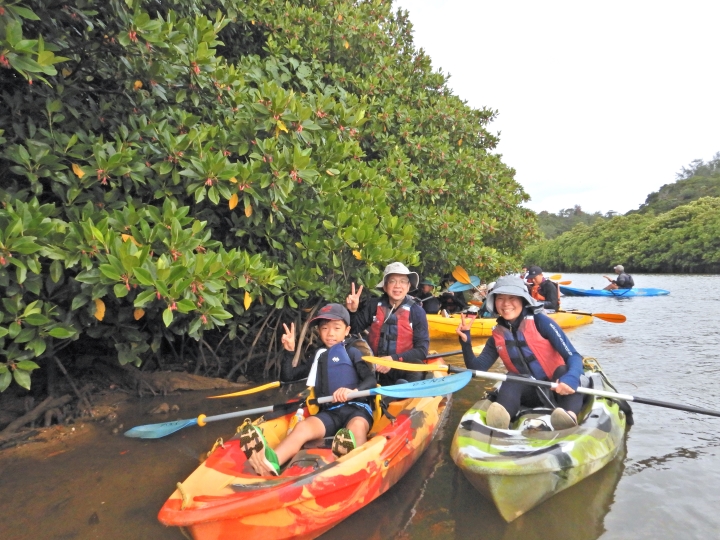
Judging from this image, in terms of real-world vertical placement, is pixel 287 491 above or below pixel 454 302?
below

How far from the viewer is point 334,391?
146 inches

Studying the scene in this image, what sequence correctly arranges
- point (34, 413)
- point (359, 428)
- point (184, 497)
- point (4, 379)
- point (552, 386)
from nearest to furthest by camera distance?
point (184, 497)
point (4, 379)
point (359, 428)
point (552, 386)
point (34, 413)

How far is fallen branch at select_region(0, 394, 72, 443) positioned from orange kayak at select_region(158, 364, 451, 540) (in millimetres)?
2350

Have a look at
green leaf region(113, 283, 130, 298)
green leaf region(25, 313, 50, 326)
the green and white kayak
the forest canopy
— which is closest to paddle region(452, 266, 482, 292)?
the forest canopy

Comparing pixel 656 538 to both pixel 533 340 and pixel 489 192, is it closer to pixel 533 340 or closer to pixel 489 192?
pixel 533 340

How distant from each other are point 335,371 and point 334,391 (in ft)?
0.55

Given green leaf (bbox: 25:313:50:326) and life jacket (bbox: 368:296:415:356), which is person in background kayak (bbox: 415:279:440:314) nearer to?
life jacket (bbox: 368:296:415:356)

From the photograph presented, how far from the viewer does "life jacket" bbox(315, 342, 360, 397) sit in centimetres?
377

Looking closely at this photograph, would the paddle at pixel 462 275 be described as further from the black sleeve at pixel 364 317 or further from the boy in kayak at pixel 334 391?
the boy in kayak at pixel 334 391

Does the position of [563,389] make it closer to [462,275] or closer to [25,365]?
[25,365]

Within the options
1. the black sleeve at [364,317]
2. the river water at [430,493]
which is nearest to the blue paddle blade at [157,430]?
the river water at [430,493]

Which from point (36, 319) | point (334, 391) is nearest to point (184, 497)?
point (334, 391)

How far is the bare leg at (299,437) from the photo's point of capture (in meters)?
3.16

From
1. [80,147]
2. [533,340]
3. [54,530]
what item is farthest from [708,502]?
[80,147]
